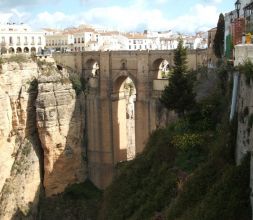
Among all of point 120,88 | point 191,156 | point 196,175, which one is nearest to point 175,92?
point 191,156

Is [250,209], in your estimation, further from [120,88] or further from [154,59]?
[120,88]

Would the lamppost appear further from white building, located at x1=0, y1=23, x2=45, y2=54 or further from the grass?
white building, located at x1=0, y1=23, x2=45, y2=54

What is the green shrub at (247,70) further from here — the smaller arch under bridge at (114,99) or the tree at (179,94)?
the smaller arch under bridge at (114,99)

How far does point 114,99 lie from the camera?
35.2 m

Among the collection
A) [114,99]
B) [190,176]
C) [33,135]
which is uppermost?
[114,99]

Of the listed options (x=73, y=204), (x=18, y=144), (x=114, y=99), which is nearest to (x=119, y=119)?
(x=114, y=99)

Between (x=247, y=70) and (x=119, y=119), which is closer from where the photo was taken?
(x=247, y=70)

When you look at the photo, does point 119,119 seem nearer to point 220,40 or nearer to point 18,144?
point 18,144

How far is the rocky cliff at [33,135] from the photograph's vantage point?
33.0 m

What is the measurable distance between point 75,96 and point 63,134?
3.18 metres

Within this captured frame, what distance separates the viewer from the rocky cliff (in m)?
33.0

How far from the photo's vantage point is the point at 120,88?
3597 cm

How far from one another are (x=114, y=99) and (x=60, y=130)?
4.44m

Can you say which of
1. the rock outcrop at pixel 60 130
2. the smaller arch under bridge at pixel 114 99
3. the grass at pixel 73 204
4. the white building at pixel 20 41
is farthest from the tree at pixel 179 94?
the white building at pixel 20 41
